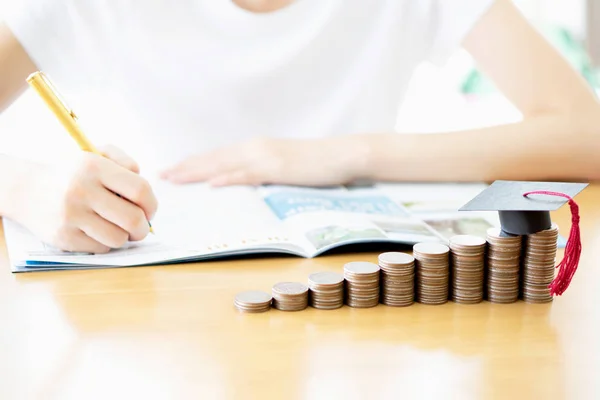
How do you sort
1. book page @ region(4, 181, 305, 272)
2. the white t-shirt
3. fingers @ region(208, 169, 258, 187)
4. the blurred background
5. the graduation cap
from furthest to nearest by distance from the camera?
1. the blurred background
2. the white t-shirt
3. fingers @ region(208, 169, 258, 187)
4. book page @ region(4, 181, 305, 272)
5. the graduation cap

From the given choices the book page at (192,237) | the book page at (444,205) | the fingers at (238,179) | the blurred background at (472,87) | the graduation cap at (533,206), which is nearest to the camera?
the graduation cap at (533,206)

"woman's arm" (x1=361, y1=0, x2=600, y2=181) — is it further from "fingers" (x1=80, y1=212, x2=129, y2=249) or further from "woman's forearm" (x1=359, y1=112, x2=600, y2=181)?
"fingers" (x1=80, y1=212, x2=129, y2=249)

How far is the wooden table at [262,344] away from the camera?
25.2 inches

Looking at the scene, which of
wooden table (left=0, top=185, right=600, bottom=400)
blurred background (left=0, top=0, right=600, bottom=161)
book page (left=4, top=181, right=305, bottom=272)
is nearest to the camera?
wooden table (left=0, top=185, right=600, bottom=400)

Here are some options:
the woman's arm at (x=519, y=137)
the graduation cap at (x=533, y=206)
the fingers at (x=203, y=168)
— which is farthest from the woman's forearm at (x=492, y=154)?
the graduation cap at (x=533, y=206)

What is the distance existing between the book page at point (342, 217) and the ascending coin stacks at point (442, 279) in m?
0.14

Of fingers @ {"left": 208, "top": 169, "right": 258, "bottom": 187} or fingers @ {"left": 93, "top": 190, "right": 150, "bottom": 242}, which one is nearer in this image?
fingers @ {"left": 93, "top": 190, "right": 150, "bottom": 242}

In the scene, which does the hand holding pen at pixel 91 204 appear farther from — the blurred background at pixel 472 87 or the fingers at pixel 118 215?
the blurred background at pixel 472 87

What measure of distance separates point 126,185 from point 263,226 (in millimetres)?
189

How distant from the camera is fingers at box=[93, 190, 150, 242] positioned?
0.99m

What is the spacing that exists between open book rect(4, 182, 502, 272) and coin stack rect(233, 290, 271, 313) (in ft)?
0.48

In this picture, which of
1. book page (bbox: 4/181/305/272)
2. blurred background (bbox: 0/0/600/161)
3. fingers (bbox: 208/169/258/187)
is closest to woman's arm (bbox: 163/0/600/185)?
fingers (bbox: 208/169/258/187)

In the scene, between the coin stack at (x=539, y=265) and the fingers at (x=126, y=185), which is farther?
the fingers at (x=126, y=185)

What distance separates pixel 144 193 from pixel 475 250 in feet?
1.34
